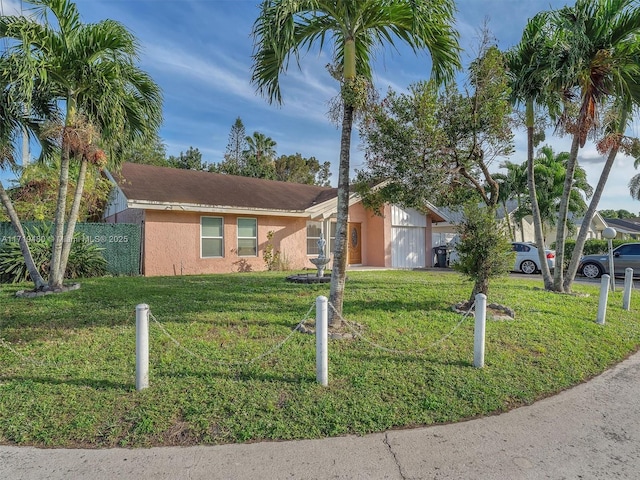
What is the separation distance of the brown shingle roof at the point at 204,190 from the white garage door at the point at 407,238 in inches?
142

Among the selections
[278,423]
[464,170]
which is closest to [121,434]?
[278,423]

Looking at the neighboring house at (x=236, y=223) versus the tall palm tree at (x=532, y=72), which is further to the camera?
the neighboring house at (x=236, y=223)

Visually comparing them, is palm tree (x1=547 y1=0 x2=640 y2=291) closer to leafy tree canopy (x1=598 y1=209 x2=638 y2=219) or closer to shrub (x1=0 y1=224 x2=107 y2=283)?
shrub (x1=0 y1=224 x2=107 y2=283)

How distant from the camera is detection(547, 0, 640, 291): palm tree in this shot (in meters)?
8.80

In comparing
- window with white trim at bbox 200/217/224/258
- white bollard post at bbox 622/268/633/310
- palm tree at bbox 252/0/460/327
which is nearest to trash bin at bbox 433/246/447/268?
white bollard post at bbox 622/268/633/310

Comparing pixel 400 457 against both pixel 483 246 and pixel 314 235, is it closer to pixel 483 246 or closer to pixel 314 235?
pixel 483 246

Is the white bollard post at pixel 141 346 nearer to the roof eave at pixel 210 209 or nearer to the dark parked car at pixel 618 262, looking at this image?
the roof eave at pixel 210 209

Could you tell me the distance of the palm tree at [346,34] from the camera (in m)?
5.69

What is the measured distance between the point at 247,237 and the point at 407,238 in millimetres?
8390

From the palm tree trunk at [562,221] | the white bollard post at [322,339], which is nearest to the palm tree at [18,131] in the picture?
the white bollard post at [322,339]

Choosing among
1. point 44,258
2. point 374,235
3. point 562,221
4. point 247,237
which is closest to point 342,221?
point 562,221

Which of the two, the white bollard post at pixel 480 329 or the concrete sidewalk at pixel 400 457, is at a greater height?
the white bollard post at pixel 480 329

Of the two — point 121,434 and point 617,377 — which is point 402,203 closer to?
point 617,377

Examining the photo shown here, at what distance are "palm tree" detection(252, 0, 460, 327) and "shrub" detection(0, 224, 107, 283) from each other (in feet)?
28.1
